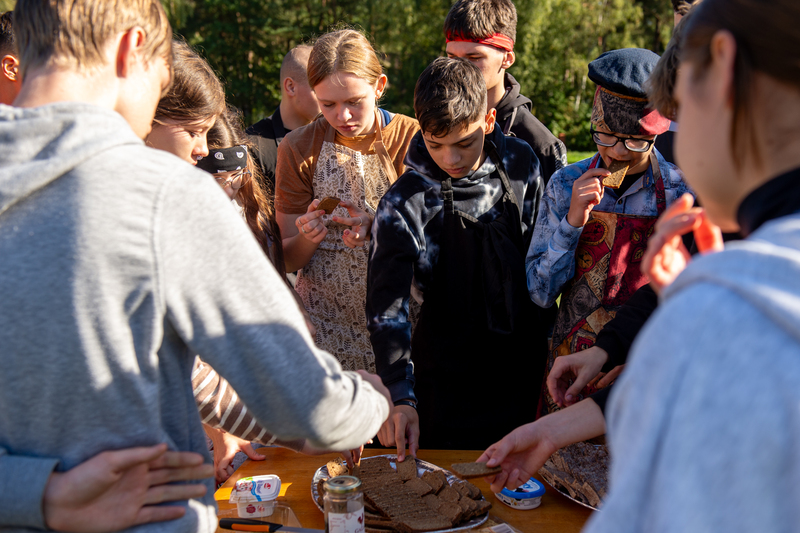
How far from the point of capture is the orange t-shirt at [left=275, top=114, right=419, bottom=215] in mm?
3068

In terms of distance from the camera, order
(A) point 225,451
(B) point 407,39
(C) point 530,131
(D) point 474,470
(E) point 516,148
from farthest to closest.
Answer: (B) point 407,39 → (C) point 530,131 → (E) point 516,148 → (A) point 225,451 → (D) point 474,470

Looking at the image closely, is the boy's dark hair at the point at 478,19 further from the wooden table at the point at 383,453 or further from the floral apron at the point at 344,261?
the wooden table at the point at 383,453

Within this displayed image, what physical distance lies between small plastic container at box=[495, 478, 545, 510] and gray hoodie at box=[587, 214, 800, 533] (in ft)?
3.72

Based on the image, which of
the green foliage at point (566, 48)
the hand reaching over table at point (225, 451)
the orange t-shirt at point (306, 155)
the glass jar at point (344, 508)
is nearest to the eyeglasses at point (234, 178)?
the orange t-shirt at point (306, 155)

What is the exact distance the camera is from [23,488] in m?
0.99

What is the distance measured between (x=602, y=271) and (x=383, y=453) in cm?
100

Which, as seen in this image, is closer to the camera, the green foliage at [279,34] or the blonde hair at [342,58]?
the blonde hair at [342,58]

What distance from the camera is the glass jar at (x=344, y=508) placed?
4.79ft

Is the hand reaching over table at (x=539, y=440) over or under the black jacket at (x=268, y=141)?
under

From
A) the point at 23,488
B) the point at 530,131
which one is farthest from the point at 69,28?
the point at 530,131

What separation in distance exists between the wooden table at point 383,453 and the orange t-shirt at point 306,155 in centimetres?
133

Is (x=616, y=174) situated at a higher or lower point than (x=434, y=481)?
higher

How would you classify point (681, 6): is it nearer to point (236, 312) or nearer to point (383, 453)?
point (383, 453)

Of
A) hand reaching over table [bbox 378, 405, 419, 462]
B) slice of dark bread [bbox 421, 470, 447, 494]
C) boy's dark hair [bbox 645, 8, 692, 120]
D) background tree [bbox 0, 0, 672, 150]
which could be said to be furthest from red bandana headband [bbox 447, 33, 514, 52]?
background tree [bbox 0, 0, 672, 150]
